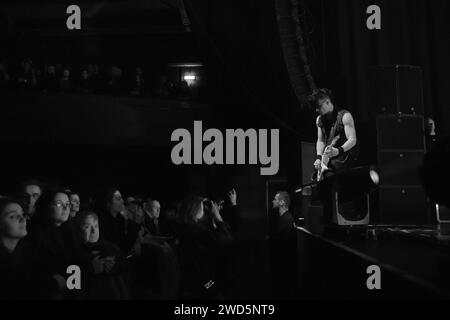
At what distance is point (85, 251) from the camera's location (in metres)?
2.22

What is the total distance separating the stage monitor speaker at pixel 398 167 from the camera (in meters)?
3.47

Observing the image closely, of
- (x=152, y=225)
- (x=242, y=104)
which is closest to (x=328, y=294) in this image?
(x=152, y=225)

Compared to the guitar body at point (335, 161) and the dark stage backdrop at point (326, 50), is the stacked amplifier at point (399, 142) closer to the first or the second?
the guitar body at point (335, 161)

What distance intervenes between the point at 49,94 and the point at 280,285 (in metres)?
4.05

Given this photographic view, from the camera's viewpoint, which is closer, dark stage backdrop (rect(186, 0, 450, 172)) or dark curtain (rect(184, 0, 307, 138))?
dark stage backdrop (rect(186, 0, 450, 172))

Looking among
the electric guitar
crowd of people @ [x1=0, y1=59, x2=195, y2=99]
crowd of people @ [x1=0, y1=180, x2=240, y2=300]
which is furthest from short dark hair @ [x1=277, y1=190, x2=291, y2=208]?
crowd of people @ [x1=0, y1=59, x2=195, y2=99]

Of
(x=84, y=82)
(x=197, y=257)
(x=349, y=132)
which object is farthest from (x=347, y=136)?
(x=84, y=82)

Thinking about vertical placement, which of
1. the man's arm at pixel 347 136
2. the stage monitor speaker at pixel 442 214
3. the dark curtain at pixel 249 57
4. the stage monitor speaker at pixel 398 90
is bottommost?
the stage monitor speaker at pixel 442 214

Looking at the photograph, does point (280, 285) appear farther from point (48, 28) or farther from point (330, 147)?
point (48, 28)

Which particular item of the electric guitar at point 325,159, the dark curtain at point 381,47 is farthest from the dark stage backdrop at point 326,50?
the electric guitar at point 325,159

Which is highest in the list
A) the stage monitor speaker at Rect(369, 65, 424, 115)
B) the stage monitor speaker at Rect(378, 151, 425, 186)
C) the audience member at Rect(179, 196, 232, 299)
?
the stage monitor speaker at Rect(369, 65, 424, 115)

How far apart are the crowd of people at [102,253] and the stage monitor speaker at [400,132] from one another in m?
1.43

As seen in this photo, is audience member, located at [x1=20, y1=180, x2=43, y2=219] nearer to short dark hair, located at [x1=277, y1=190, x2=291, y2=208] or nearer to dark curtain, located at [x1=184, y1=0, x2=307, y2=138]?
short dark hair, located at [x1=277, y1=190, x2=291, y2=208]

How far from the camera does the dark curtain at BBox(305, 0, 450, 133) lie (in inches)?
181
